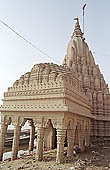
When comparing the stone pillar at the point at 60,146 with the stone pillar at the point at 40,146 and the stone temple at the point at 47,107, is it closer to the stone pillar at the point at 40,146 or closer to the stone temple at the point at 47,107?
the stone temple at the point at 47,107

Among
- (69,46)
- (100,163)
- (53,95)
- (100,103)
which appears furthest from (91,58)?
(100,163)

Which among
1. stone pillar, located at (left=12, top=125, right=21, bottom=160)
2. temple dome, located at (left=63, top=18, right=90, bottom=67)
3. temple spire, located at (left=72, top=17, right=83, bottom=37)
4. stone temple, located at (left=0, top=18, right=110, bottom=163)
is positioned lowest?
stone pillar, located at (left=12, top=125, right=21, bottom=160)

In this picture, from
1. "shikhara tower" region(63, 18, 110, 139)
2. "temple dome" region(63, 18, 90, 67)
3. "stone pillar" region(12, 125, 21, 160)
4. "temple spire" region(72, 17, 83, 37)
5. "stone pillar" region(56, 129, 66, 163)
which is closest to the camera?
"stone pillar" region(56, 129, 66, 163)

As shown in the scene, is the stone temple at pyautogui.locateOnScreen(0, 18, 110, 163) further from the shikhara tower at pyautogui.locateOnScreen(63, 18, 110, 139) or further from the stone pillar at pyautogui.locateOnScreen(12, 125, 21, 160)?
the shikhara tower at pyautogui.locateOnScreen(63, 18, 110, 139)

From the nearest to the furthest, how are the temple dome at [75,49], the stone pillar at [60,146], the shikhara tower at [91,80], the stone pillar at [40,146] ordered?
the stone pillar at [60,146] < the stone pillar at [40,146] < the shikhara tower at [91,80] < the temple dome at [75,49]

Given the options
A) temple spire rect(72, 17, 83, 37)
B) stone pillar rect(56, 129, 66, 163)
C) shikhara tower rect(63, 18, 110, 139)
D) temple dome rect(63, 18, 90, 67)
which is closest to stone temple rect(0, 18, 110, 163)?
stone pillar rect(56, 129, 66, 163)

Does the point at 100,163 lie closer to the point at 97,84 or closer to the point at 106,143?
the point at 106,143

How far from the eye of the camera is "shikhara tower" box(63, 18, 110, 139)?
21.0 meters

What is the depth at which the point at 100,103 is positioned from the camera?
21.2 m

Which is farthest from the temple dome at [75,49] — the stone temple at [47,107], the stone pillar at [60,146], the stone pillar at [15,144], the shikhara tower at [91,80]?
the stone pillar at [60,146]

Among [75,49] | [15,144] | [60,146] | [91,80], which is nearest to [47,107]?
[60,146]

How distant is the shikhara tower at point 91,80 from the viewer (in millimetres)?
20969

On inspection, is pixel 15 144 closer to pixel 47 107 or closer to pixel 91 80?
pixel 47 107

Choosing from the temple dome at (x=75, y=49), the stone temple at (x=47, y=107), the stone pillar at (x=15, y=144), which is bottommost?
the stone pillar at (x=15, y=144)
